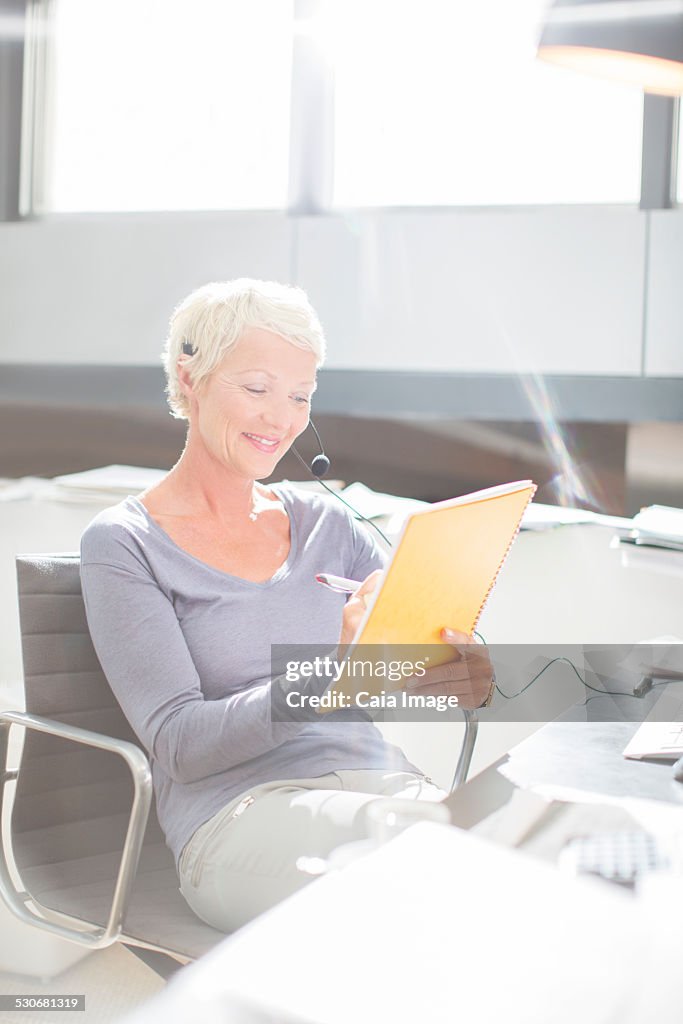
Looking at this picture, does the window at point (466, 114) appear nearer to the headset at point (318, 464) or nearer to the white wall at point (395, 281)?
the white wall at point (395, 281)

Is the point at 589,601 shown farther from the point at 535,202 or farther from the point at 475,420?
the point at 535,202

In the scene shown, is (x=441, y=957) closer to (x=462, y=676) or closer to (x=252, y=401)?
(x=462, y=676)

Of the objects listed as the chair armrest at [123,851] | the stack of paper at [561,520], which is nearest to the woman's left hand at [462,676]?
the chair armrest at [123,851]

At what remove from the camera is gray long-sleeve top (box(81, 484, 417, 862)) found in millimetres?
1205

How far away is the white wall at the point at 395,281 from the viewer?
292 centimetres

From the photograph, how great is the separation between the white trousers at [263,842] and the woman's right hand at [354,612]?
0.18 meters

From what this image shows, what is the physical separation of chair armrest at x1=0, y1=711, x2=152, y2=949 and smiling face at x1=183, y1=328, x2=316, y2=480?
1.49 feet

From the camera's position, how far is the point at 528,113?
9.92 ft

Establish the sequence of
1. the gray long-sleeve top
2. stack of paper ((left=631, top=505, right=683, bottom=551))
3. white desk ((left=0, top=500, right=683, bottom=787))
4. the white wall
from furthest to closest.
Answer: the white wall < white desk ((left=0, top=500, right=683, bottom=787)) < stack of paper ((left=631, top=505, right=683, bottom=551)) < the gray long-sleeve top

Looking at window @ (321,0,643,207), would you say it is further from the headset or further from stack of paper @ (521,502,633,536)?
the headset

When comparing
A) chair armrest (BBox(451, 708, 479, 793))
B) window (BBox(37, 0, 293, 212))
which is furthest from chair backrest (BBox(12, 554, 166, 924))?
window (BBox(37, 0, 293, 212))

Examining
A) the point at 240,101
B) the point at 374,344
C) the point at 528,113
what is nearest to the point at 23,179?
the point at 240,101

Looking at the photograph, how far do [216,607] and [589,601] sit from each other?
1.01 metres

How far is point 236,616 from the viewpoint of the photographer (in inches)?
53.5
